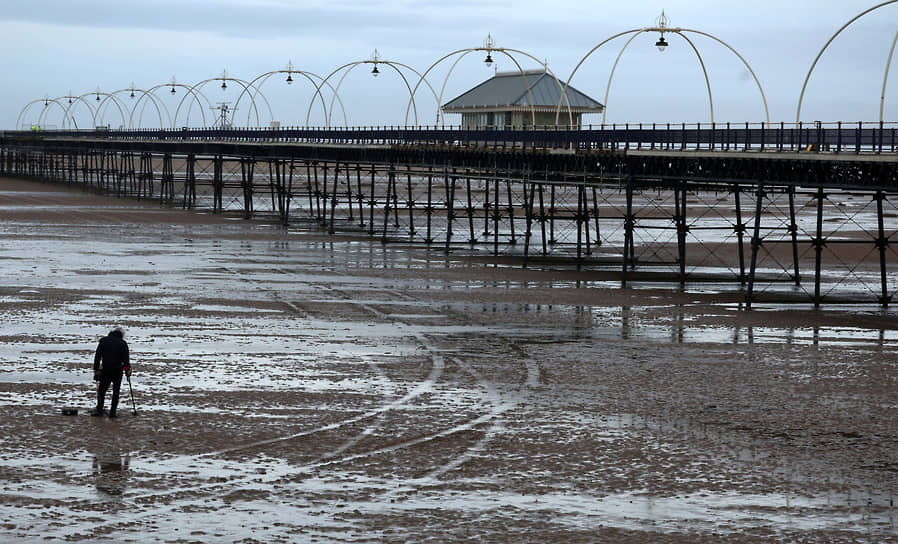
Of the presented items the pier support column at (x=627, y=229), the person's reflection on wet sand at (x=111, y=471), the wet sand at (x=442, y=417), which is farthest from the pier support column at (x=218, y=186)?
the person's reflection on wet sand at (x=111, y=471)

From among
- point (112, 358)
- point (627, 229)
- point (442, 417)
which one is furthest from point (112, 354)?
point (627, 229)

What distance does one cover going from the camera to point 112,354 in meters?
18.1

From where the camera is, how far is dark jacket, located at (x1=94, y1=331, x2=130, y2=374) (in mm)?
18062

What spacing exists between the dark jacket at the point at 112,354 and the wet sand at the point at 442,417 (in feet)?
Answer: 2.81

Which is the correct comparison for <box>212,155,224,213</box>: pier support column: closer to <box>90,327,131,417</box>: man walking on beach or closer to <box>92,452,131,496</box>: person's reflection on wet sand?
<box>90,327,131,417</box>: man walking on beach

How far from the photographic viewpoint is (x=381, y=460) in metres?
16.8

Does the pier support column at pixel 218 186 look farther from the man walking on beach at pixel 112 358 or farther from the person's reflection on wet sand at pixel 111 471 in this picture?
the person's reflection on wet sand at pixel 111 471

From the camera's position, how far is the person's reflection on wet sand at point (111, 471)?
15.1 m

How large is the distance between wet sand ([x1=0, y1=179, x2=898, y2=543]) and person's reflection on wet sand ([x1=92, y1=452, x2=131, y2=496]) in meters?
0.05

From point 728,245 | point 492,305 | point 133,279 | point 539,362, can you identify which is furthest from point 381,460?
point 728,245

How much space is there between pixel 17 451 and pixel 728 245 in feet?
149

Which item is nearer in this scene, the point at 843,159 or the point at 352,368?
the point at 352,368

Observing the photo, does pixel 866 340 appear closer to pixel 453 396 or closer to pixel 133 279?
pixel 453 396

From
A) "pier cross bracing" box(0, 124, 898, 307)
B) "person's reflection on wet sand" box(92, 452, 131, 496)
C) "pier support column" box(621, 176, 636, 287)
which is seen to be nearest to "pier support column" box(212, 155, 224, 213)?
"pier cross bracing" box(0, 124, 898, 307)
